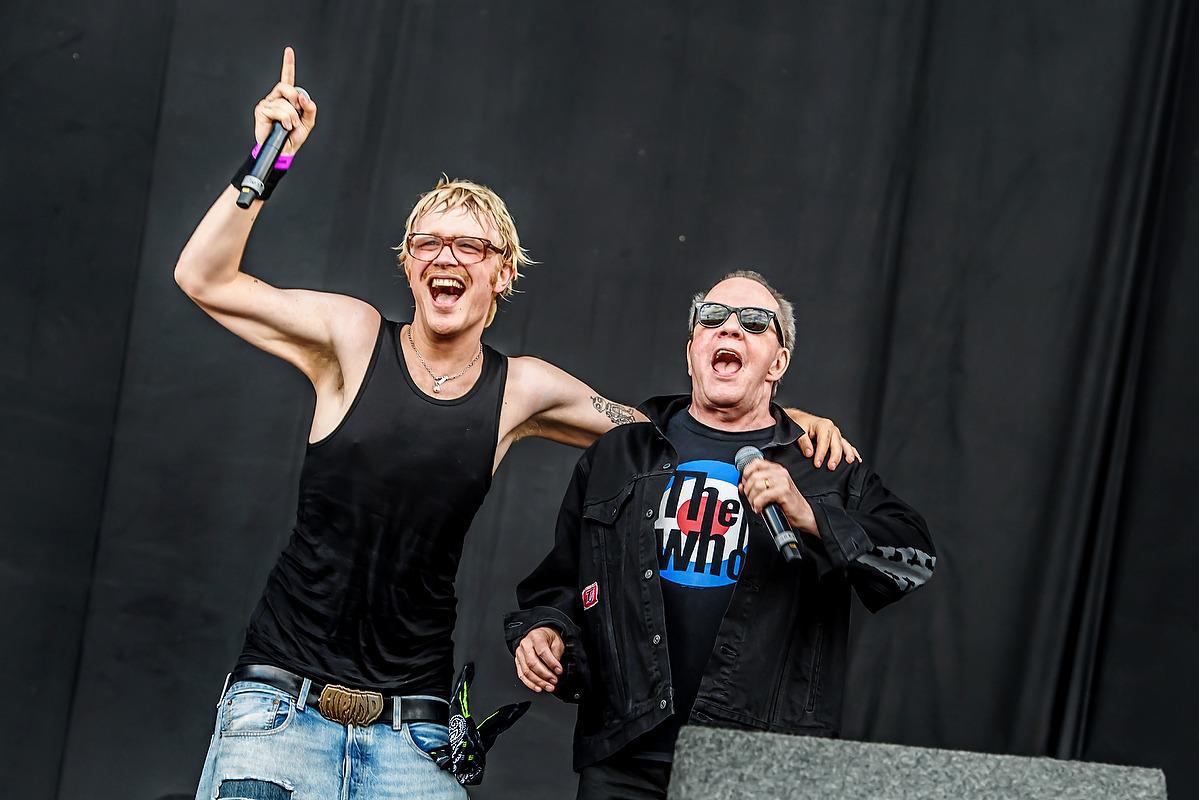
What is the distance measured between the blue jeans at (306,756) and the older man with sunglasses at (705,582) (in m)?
0.35

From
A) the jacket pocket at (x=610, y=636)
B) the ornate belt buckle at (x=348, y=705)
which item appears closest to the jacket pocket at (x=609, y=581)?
the jacket pocket at (x=610, y=636)

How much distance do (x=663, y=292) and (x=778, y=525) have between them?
76.3 inches

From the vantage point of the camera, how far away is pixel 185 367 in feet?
13.7

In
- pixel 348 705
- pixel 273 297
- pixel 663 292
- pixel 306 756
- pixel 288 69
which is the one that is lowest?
pixel 306 756

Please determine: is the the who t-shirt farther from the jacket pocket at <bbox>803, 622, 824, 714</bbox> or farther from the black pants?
the jacket pocket at <bbox>803, 622, 824, 714</bbox>

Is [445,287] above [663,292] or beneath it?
beneath

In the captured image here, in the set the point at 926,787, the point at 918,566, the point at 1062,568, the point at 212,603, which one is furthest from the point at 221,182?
the point at 926,787

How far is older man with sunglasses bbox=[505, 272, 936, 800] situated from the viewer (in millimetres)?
2787

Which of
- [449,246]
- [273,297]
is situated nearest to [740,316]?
[449,246]

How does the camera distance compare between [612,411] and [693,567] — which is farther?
[612,411]

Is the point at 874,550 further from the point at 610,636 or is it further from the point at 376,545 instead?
the point at 376,545

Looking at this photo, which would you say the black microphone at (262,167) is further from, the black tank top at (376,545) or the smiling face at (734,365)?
the smiling face at (734,365)

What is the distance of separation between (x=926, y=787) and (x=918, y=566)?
1246 millimetres

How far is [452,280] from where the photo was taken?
3.15 m
